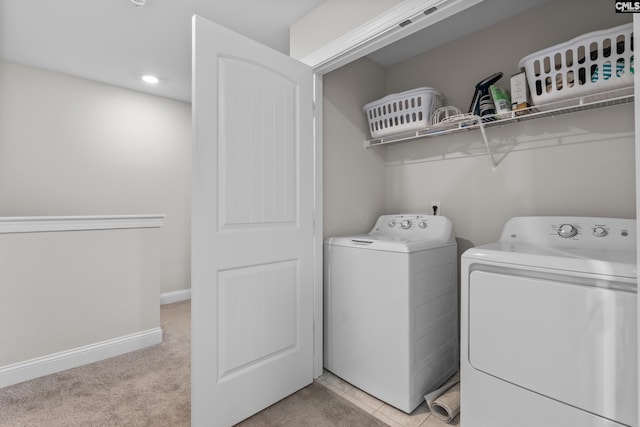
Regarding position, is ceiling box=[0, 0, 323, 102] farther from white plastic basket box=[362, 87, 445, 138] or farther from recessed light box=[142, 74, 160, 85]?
white plastic basket box=[362, 87, 445, 138]

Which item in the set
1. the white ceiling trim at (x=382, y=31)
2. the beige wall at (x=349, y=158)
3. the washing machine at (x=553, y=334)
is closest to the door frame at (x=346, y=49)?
the white ceiling trim at (x=382, y=31)

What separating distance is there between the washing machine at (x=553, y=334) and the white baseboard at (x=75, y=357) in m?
2.27

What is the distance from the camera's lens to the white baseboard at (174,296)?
3577 millimetres

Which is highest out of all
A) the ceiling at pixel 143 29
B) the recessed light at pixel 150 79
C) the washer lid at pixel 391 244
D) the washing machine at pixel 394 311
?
the recessed light at pixel 150 79

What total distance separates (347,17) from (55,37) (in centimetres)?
215

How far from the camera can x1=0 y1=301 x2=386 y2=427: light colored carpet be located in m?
1.64

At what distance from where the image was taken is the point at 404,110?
212 centimetres

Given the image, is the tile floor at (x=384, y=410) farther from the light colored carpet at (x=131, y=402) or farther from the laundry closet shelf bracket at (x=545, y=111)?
the laundry closet shelf bracket at (x=545, y=111)

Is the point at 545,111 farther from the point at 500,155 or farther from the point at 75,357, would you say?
the point at 75,357

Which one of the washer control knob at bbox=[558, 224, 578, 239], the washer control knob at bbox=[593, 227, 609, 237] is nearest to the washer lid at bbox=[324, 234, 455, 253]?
the washer control knob at bbox=[558, 224, 578, 239]

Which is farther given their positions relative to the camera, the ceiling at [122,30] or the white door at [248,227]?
the ceiling at [122,30]

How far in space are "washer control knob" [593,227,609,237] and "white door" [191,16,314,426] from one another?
1.45m

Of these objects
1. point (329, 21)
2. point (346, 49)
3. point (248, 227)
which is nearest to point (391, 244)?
Answer: point (248, 227)

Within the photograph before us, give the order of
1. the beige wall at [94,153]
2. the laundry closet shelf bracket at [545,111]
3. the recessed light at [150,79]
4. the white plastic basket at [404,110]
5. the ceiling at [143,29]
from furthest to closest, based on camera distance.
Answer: the recessed light at [150,79], the beige wall at [94,153], the white plastic basket at [404,110], the ceiling at [143,29], the laundry closet shelf bracket at [545,111]
